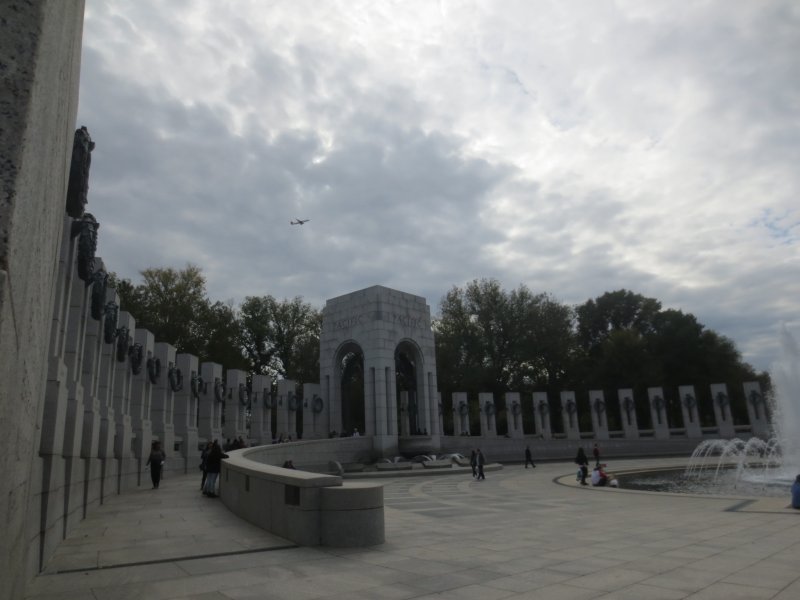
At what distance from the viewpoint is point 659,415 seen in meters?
44.4

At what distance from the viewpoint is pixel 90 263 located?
11.5 metres

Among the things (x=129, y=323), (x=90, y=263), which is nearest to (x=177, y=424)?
(x=129, y=323)

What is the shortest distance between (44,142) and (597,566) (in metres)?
7.65

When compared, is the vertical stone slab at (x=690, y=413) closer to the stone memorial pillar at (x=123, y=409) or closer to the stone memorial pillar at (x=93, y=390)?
the stone memorial pillar at (x=123, y=409)

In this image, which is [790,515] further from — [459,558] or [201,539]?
[201,539]

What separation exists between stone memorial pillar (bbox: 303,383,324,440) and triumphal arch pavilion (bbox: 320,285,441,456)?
0.75 m

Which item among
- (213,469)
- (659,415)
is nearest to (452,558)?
(213,469)

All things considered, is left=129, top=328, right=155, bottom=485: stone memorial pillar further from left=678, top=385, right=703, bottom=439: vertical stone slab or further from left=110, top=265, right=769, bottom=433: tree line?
left=678, top=385, right=703, bottom=439: vertical stone slab

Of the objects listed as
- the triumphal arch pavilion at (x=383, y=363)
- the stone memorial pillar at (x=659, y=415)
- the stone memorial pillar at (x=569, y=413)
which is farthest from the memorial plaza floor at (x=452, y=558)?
the stone memorial pillar at (x=659, y=415)

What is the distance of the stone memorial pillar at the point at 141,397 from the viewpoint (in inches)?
771

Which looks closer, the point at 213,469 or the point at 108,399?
the point at 213,469

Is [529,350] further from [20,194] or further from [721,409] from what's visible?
[20,194]

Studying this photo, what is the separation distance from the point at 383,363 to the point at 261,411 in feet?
28.1

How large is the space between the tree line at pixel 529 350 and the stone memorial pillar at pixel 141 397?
3129cm
